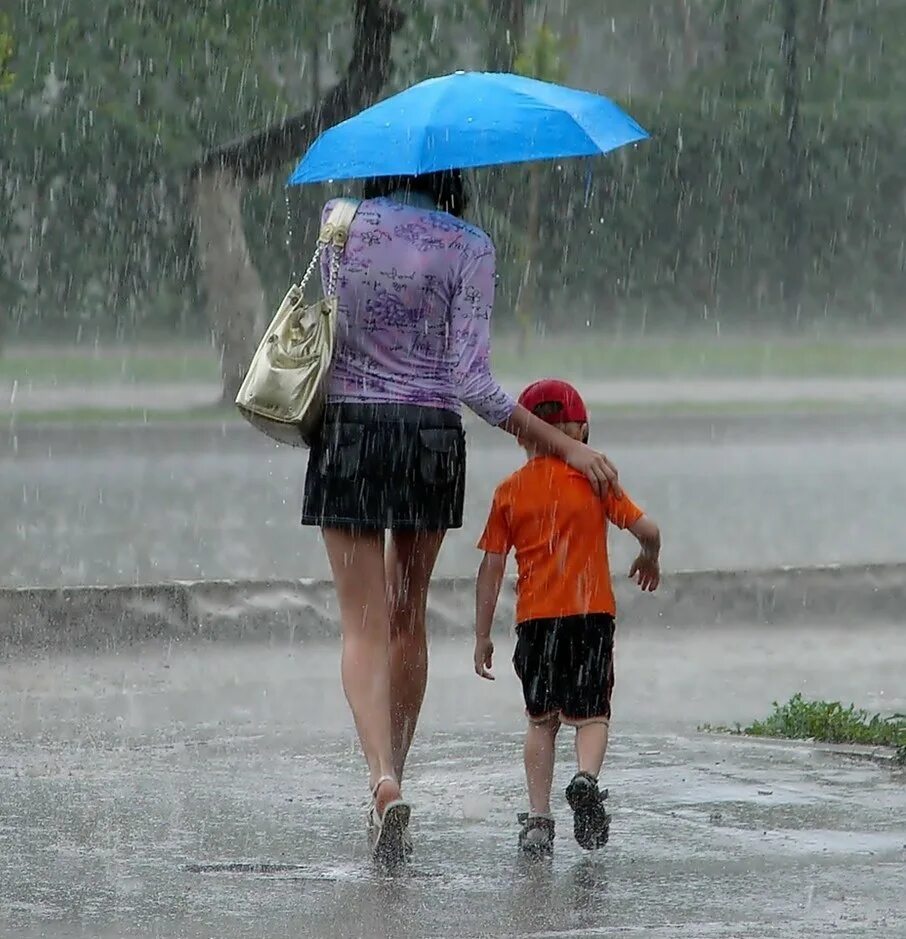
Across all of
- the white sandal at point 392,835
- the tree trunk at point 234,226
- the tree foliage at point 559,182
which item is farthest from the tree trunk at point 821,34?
the white sandal at point 392,835

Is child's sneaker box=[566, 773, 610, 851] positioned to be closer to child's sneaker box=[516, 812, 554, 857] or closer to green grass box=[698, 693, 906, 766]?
child's sneaker box=[516, 812, 554, 857]

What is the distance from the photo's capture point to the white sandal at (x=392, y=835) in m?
5.48

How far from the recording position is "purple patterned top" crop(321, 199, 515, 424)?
5789mm

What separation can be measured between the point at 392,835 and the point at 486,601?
0.69 metres

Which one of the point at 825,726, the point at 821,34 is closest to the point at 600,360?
the point at 821,34

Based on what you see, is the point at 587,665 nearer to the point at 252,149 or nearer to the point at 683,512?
the point at 683,512

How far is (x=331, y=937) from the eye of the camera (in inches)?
188

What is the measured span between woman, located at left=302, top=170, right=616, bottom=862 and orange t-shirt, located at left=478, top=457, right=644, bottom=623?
0.34ft

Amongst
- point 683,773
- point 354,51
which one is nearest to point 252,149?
point 354,51

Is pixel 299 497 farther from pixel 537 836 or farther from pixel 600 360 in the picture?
pixel 600 360

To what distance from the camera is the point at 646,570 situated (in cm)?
599

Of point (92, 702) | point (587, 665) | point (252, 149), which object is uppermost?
point (252, 149)

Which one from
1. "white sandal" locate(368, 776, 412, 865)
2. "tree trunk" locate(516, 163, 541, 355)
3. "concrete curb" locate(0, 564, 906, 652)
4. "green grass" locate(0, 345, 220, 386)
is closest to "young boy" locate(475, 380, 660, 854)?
"white sandal" locate(368, 776, 412, 865)

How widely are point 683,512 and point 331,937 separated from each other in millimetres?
11405
